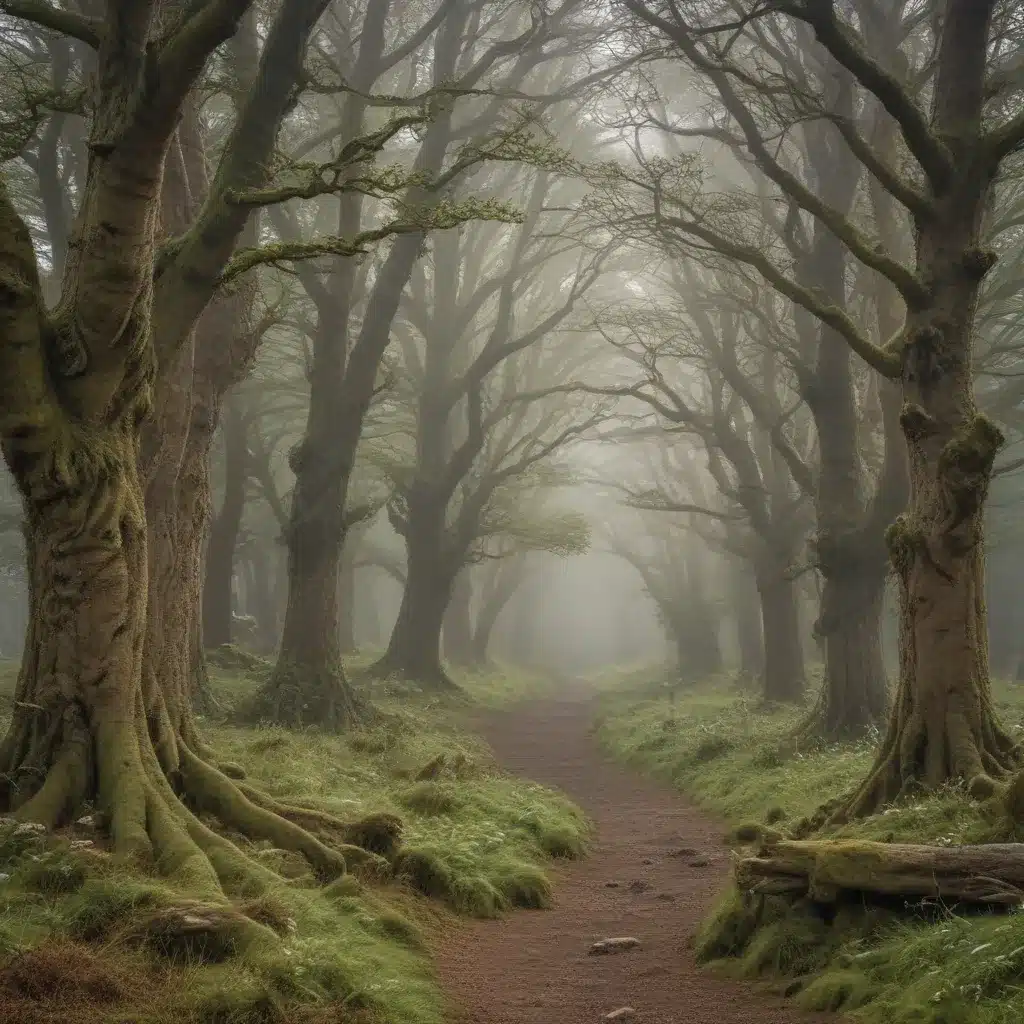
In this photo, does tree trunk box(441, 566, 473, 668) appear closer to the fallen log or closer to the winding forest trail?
the winding forest trail

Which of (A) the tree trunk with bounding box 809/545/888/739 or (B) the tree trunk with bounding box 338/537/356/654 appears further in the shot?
(B) the tree trunk with bounding box 338/537/356/654

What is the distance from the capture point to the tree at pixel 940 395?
24.6 feet

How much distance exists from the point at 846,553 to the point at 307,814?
8.80m

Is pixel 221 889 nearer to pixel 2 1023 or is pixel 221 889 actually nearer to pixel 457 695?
pixel 2 1023

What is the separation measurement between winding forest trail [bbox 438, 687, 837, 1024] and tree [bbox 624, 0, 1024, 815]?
1.78 m

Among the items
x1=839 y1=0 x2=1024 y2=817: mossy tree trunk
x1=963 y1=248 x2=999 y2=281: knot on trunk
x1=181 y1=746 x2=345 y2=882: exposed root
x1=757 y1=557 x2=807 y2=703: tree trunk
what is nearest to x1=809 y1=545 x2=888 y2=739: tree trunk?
x1=757 y1=557 x2=807 y2=703: tree trunk

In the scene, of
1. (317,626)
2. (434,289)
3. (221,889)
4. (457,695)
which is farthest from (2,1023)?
(434,289)

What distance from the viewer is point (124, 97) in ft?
19.7

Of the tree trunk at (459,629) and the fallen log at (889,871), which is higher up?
the tree trunk at (459,629)

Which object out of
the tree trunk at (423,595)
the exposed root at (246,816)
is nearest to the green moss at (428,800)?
the exposed root at (246,816)

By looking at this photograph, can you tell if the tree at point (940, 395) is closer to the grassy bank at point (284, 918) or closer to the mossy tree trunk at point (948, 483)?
the mossy tree trunk at point (948, 483)

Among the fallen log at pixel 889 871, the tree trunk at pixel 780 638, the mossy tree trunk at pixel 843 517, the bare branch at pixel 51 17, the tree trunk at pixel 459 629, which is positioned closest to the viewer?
the fallen log at pixel 889 871

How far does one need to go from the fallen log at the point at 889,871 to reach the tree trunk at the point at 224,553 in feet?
52.6

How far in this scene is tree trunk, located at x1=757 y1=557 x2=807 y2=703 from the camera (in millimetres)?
18547
